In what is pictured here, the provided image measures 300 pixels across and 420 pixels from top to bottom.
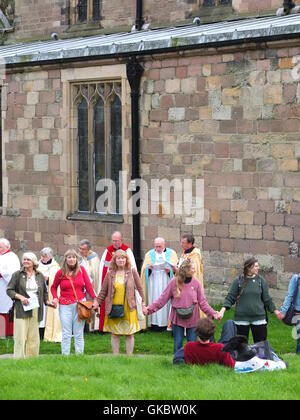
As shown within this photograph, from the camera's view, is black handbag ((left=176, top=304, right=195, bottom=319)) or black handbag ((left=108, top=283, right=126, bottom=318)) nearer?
black handbag ((left=176, top=304, right=195, bottom=319))

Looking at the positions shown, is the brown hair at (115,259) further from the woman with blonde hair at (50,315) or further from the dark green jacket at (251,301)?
the woman with blonde hair at (50,315)

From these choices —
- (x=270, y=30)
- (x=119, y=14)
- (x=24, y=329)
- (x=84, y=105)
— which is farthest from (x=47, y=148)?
(x=24, y=329)

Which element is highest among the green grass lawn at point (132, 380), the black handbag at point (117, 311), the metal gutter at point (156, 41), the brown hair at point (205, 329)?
the metal gutter at point (156, 41)

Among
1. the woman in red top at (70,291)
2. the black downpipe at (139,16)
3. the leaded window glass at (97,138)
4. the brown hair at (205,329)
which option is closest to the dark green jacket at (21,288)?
the woman in red top at (70,291)

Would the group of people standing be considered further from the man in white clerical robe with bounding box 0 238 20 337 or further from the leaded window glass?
the leaded window glass

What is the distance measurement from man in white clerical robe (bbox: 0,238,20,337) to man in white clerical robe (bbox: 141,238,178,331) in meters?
2.17

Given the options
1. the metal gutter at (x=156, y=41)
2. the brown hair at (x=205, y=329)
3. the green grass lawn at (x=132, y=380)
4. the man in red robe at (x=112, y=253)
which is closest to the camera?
the green grass lawn at (x=132, y=380)

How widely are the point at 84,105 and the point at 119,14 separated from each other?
4.09 meters

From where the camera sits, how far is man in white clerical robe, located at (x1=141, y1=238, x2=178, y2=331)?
18.5 meters

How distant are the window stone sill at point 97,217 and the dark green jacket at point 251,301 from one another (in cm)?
738

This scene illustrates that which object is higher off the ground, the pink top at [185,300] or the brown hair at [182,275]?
the brown hair at [182,275]

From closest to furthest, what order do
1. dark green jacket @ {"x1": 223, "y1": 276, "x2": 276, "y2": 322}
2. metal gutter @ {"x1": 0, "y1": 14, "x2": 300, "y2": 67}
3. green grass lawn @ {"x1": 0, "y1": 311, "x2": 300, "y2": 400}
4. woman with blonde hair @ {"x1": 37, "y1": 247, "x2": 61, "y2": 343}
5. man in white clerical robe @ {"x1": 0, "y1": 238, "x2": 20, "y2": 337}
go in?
green grass lawn @ {"x1": 0, "y1": 311, "x2": 300, "y2": 400} < dark green jacket @ {"x1": 223, "y1": 276, "x2": 276, "y2": 322} < woman with blonde hair @ {"x1": 37, "y1": 247, "x2": 61, "y2": 343} < man in white clerical robe @ {"x1": 0, "y1": 238, "x2": 20, "y2": 337} < metal gutter @ {"x1": 0, "y1": 14, "x2": 300, "y2": 67}

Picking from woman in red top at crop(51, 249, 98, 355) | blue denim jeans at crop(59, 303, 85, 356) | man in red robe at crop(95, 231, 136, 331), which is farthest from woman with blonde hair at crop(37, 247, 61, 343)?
woman in red top at crop(51, 249, 98, 355)

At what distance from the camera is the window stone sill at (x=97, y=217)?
22422mm
